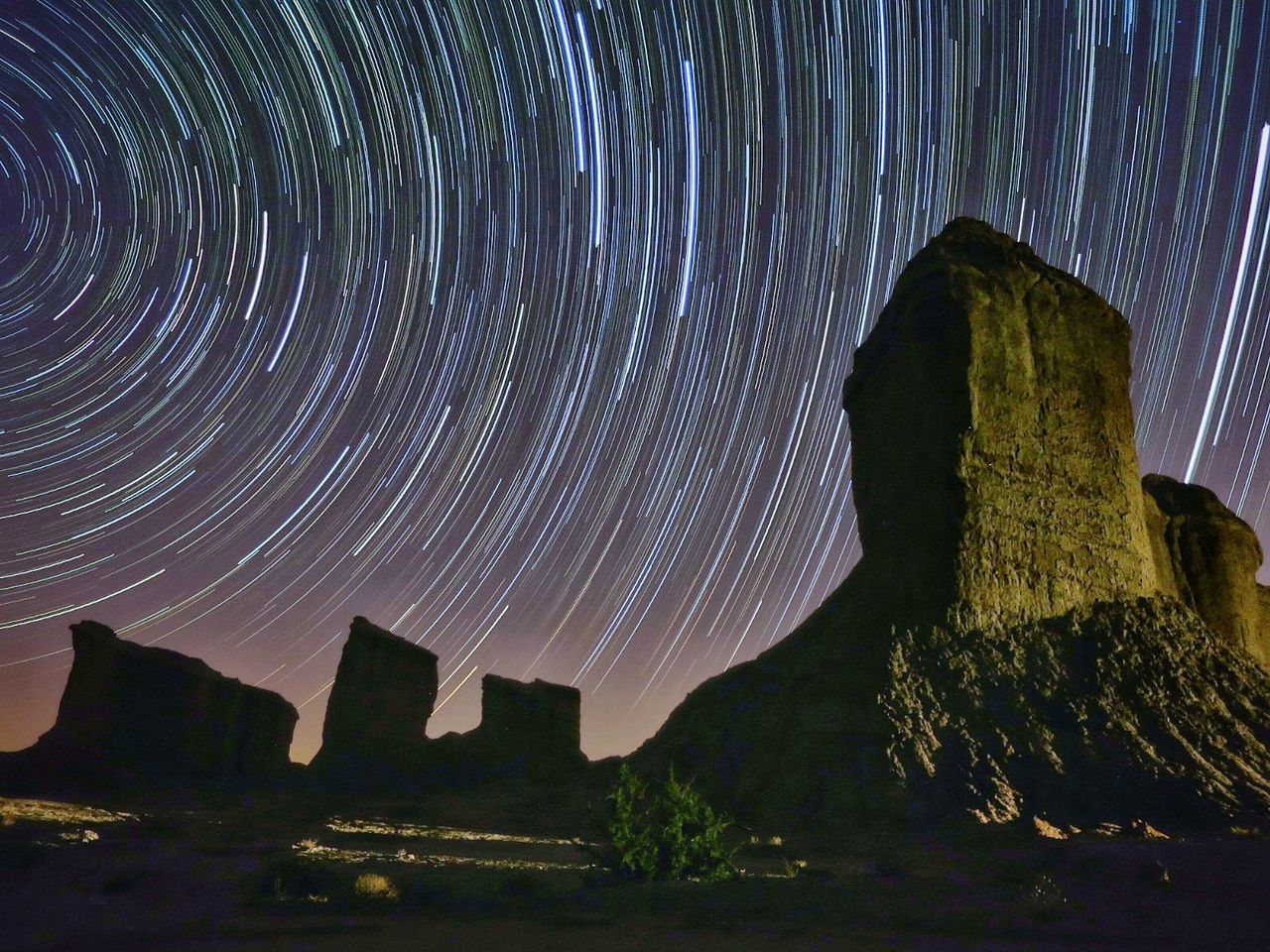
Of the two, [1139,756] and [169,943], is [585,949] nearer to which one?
[169,943]

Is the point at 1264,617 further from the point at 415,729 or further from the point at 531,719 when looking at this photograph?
the point at 415,729

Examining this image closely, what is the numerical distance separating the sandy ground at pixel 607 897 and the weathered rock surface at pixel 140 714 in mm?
20102

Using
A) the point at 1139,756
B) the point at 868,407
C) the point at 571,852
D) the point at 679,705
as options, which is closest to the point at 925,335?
the point at 868,407

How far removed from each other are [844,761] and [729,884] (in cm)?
985

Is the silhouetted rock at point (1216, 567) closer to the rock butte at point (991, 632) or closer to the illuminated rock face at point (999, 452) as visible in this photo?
the rock butte at point (991, 632)

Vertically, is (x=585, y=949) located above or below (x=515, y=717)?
below

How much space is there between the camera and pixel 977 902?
11.0m

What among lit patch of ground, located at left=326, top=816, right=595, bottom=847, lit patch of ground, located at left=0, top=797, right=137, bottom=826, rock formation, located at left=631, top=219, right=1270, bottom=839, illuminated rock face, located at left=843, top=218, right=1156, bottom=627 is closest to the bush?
rock formation, located at left=631, top=219, right=1270, bottom=839

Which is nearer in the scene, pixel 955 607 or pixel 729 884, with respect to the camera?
pixel 729 884

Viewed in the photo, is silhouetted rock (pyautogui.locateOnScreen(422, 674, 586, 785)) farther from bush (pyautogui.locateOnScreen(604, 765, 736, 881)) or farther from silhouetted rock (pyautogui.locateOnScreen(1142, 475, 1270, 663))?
bush (pyautogui.locateOnScreen(604, 765, 736, 881))

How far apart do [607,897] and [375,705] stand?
3432 centimetres

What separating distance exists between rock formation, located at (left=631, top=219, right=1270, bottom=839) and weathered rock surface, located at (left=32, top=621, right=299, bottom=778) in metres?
24.8

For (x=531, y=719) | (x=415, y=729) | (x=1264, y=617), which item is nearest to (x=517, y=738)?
(x=531, y=719)

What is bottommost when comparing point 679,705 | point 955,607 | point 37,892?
point 37,892
